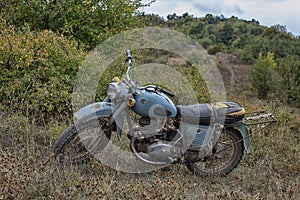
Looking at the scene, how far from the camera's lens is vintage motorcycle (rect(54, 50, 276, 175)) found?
3957mm

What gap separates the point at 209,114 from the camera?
421 cm

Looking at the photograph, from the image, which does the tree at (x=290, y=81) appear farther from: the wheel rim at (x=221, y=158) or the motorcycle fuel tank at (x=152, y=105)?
the motorcycle fuel tank at (x=152, y=105)

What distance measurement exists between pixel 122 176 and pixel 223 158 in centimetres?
127

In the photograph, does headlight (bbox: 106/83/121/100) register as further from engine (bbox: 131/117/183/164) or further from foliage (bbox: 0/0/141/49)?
foliage (bbox: 0/0/141/49)

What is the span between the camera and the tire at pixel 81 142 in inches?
158

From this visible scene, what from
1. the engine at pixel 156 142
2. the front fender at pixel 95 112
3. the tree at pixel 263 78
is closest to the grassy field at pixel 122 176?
the engine at pixel 156 142

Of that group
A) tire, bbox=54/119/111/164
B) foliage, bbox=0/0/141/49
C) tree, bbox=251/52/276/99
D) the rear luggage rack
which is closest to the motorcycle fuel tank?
tire, bbox=54/119/111/164

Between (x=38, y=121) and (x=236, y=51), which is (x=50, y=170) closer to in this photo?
(x=38, y=121)

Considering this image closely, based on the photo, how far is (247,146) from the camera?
4.55m

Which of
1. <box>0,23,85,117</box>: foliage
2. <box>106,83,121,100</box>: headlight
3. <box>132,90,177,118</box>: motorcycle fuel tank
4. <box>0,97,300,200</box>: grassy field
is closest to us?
<box>0,97,300,200</box>: grassy field

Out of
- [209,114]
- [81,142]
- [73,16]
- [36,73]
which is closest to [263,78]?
[73,16]

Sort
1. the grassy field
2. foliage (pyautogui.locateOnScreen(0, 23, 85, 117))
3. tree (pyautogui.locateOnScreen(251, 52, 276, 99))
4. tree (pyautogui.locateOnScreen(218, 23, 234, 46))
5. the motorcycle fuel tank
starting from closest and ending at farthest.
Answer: the grassy field
the motorcycle fuel tank
foliage (pyautogui.locateOnScreen(0, 23, 85, 117))
tree (pyautogui.locateOnScreen(251, 52, 276, 99))
tree (pyautogui.locateOnScreen(218, 23, 234, 46))

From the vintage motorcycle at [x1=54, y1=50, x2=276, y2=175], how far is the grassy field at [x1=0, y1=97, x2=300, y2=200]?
0.19 m

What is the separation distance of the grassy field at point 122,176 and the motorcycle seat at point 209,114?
647mm
